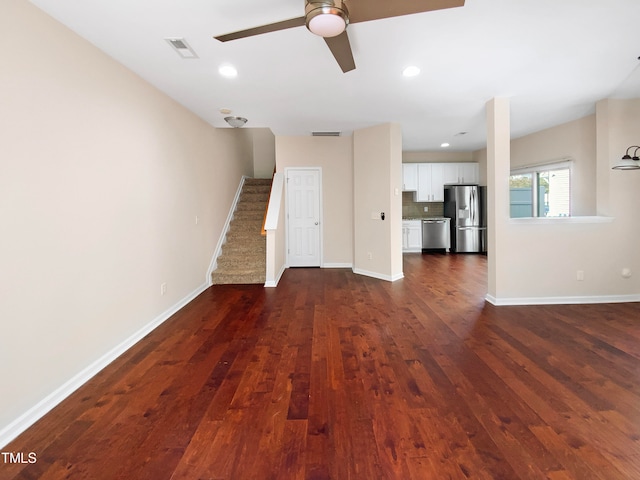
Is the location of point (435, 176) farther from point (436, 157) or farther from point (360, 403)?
point (360, 403)

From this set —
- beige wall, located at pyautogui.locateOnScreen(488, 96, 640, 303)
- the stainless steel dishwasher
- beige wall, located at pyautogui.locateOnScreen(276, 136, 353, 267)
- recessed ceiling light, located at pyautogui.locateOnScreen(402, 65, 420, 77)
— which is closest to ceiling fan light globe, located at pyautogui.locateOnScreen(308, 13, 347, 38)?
recessed ceiling light, located at pyautogui.locateOnScreen(402, 65, 420, 77)

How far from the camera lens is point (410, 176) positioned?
762 centimetres

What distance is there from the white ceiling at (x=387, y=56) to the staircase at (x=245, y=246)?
219 centimetres

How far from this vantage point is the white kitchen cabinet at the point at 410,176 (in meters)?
7.60

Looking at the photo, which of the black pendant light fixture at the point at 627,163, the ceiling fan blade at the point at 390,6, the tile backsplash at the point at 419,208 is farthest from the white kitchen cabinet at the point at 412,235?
the ceiling fan blade at the point at 390,6

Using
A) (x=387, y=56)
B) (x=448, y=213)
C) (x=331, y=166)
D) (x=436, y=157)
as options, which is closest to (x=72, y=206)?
(x=387, y=56)

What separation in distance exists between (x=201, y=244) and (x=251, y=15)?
127 inches

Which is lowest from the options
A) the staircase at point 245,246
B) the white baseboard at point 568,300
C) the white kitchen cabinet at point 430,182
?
the white baseboard at point 568,300

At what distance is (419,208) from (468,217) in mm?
1202

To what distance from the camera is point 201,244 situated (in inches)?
181

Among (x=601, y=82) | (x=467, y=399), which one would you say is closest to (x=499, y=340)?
(x=467, y=399)

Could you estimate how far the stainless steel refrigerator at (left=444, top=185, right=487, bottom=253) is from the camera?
7457mm

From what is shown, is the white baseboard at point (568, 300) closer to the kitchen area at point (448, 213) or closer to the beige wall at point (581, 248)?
the beige wall at point (581, 248)

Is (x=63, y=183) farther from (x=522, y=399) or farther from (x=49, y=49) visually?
(x=522, y=399)
